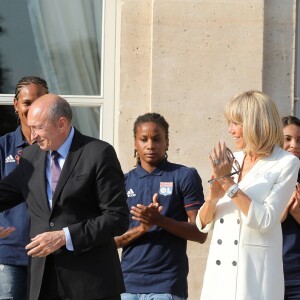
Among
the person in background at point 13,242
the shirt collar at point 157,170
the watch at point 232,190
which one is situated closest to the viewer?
the watch at point 232,190

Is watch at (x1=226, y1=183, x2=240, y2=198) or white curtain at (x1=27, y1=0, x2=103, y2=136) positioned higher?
white curtain at (x1=27, y1=0, x2=103, y2=136)

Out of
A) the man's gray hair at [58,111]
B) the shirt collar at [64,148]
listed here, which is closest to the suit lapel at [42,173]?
the shirt collar at [64,148]

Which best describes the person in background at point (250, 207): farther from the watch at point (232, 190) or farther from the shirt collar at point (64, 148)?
the shirt collar at point (64, 148)

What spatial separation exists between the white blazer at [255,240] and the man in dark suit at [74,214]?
529 mm

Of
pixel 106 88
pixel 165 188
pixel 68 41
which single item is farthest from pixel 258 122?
pixel 68 41

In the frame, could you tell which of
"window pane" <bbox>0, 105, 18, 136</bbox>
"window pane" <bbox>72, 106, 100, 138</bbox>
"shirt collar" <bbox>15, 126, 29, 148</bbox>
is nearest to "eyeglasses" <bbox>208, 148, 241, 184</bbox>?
"shirt collar" <bbox>15, 126, 29, 148</bbox>

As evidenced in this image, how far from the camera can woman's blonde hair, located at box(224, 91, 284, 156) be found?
5.11 metres

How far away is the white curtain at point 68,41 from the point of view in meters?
7.62

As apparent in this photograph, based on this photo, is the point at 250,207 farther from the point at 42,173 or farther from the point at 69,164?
the point at 42,173

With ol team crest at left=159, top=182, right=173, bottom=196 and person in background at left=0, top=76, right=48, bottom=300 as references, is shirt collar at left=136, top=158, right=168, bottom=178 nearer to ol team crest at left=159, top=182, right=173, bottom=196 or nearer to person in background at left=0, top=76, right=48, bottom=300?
ol team crest at left=159, top=182, right=173, bottom=196

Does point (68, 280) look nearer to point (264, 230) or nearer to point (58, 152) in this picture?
point (58, 152)

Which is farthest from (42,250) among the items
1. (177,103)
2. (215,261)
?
(177,103)

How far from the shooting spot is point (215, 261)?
510cm

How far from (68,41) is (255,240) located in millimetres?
3207
